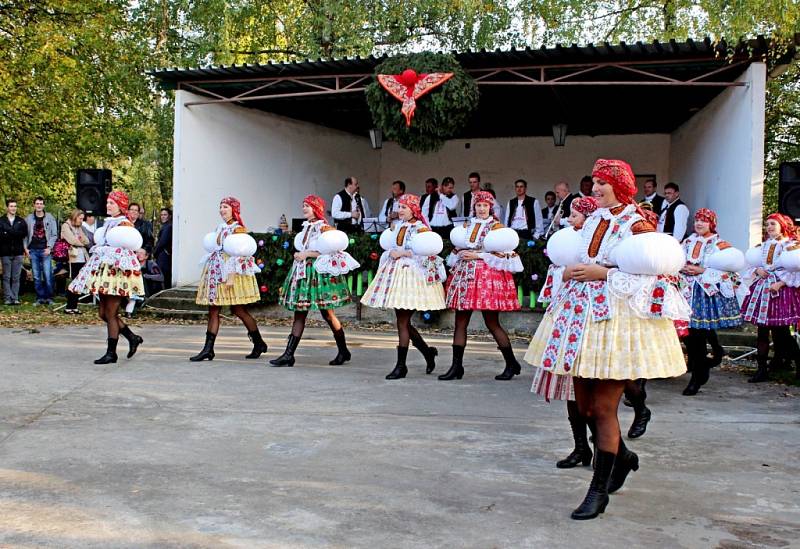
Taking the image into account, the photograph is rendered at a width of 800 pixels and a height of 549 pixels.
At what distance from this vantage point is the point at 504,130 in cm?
1689

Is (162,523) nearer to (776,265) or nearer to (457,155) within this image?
(776,265)

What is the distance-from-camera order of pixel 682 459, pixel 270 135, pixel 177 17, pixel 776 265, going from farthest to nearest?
pixel 177 17
pixel 270 135
pixel 776 265
pixel 682 459

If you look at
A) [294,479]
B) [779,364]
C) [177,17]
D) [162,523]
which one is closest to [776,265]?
[779,364]

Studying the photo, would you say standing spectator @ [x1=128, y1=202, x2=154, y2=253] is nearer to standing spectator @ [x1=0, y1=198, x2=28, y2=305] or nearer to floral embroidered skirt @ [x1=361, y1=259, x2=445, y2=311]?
standing spectator @ [x1=0, y1=198, x2=28, y2=305]

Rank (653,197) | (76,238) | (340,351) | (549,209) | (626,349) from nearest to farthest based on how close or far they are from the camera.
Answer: (626,349)
(340,351)
(653,197)
(76,238)
(549,209)

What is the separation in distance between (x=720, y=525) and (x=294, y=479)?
2091 millimetres

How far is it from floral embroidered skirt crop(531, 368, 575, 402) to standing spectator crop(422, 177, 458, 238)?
359 inches

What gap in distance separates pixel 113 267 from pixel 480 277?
11.1 feet

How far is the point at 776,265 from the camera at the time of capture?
781 centimetres

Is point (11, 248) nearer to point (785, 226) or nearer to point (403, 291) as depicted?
point (403, 291)

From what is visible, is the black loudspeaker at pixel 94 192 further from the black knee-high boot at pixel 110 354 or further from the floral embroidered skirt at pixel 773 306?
the floral embroidered skirt at pixel 773 306

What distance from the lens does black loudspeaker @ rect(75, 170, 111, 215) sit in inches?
513

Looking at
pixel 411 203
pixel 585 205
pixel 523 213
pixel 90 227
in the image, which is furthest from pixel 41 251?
pixel 585 205

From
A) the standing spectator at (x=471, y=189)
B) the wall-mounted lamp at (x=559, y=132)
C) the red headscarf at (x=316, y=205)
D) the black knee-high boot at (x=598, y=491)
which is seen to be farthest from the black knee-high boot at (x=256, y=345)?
the wall-mounted lamp at (x=559, y=132)
